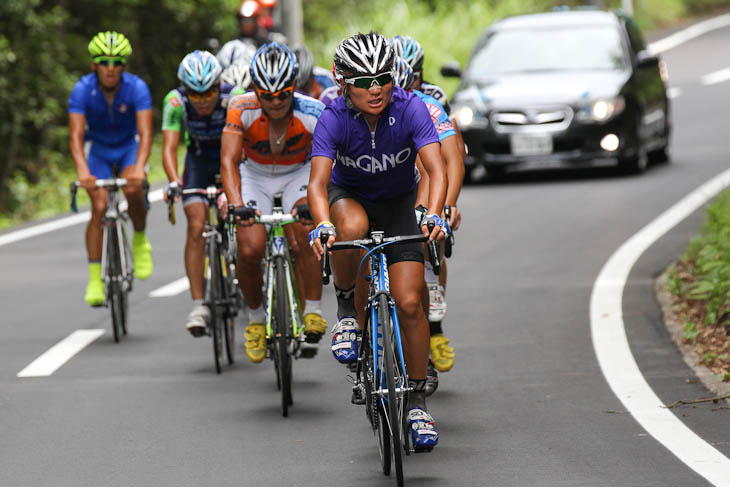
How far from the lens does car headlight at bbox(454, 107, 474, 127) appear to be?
18.6m

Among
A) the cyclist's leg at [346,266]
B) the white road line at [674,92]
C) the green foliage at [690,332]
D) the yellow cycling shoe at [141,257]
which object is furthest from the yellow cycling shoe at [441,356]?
the white road line at [674,92]

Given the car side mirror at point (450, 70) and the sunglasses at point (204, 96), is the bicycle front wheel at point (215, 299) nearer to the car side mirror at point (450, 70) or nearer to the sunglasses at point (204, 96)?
the sunglasses at point (204, 96)

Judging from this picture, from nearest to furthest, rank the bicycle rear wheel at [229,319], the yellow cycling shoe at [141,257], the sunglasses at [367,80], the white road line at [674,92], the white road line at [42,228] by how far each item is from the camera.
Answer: the sunglasses at [367,80] → the bicycle rear wheel at [229,319] → the yellow cycling shoe at [141,257] → the white road line at [42,228] → the white road line at [674,92]

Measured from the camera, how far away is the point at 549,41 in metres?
20.0

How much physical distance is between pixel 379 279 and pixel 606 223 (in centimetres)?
884

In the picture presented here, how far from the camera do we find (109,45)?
10734mm

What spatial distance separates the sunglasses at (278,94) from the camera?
851 centimetres

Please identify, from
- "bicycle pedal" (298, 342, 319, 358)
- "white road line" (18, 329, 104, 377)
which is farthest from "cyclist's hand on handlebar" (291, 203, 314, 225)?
"white road line" (18, 329, 104, 377)

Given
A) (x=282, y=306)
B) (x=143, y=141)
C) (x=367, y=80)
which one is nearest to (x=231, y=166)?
(x=282, y=306)

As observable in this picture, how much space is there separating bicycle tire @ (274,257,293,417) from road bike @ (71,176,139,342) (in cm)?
253

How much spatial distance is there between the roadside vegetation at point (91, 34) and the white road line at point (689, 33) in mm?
3620

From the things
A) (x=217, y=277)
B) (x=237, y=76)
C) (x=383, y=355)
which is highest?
(x=237, y=76)

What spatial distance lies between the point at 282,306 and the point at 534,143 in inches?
410

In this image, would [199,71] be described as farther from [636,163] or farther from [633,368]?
[636,163]
